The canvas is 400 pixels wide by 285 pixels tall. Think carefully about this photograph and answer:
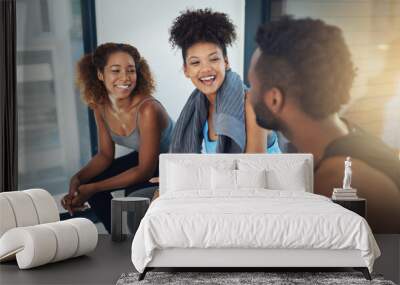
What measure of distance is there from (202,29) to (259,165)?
1.65m

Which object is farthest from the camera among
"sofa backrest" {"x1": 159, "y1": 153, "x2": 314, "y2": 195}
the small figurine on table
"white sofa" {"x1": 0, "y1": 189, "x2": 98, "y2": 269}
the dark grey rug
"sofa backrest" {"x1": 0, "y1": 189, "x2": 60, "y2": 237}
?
the small figurine on table

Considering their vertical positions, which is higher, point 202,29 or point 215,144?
point 202,29

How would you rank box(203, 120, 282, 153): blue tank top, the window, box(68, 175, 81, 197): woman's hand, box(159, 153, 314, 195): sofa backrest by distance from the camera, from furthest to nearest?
box(68, 175, 81, 197): woman's hand < the window < box(203, 120, 282, 153): blue tank top < box(159, 153, 314, 195): sofa backrest

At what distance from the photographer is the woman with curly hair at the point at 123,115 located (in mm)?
8297

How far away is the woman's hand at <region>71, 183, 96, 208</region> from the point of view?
Result: 8398 mm

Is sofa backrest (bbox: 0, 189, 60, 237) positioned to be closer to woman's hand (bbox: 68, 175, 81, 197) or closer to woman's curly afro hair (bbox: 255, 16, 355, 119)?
woman's hand (bbox: 68, 175, 81, 197)

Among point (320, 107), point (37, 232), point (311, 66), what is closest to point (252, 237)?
point (37, 232)

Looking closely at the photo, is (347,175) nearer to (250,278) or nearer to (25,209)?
(250,278)

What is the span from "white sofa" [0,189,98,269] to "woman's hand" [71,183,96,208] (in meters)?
1.55

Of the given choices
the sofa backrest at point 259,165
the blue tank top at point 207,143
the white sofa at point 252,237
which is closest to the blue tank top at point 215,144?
the blue tank top at point 207,143

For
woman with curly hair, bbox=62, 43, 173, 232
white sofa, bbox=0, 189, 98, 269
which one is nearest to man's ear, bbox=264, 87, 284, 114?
woman with curly hair, bbox=62, 43, 173, 232

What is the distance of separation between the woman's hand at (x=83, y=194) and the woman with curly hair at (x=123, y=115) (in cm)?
18

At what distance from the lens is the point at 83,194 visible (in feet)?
27.6

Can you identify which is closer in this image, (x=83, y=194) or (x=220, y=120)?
(x=220, y=120)
